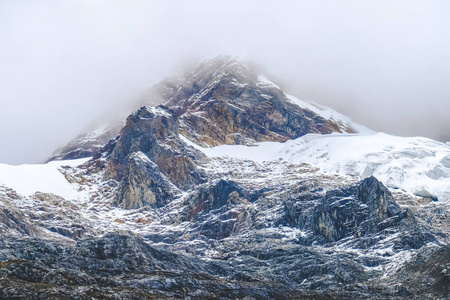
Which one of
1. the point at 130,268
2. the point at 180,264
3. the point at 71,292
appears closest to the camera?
the point at 71,292

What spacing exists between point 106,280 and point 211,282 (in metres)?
31.6

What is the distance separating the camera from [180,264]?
196 meters

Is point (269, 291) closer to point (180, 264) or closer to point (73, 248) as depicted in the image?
point (180, 264)

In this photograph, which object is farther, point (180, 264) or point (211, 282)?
point (180, 264)

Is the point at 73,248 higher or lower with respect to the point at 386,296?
lower

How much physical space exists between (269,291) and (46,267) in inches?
2541

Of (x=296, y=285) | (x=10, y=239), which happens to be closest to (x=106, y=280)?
(x=10, y=239)

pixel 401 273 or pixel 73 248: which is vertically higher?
pixel 401 273

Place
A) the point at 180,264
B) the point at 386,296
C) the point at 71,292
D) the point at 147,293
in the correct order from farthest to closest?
1. the point at 180,264
2. the point at 386,296
3. the point at 147,293
4. the point at 71,292

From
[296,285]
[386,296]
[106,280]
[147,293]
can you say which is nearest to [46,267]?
[106,280]

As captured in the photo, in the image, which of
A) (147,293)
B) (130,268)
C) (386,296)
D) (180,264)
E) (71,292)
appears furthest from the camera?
(180,264)

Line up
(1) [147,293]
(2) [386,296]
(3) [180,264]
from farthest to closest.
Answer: (3) [180,264] → (2) [386,296] → (1) [147,293]

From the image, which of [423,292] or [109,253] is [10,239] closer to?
[109,253]

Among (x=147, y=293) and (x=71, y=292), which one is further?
(x=147, y=293)
